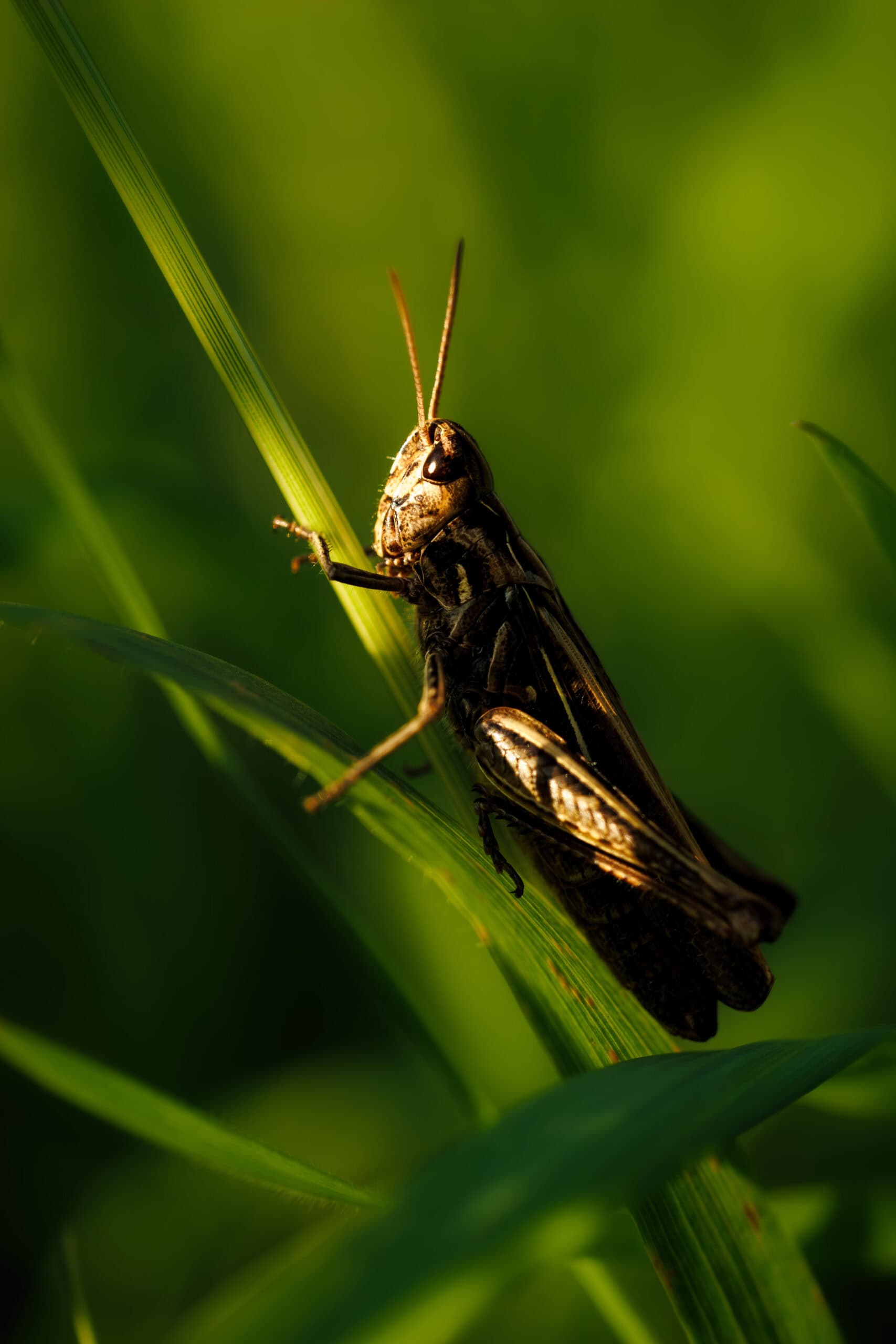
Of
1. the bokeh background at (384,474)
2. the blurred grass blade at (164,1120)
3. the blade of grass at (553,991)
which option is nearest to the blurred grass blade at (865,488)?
the blade of grass at (553,991)

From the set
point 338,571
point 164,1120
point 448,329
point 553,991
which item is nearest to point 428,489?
point 448,329

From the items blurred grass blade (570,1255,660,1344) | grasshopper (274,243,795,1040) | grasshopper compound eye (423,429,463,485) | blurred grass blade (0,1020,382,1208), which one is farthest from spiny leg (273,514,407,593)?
blurred grass blade (570,1255,660,1344)

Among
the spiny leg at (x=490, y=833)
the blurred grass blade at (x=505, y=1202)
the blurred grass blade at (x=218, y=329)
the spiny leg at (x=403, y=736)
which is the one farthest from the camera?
the spiny leg at (x=490, y=833)

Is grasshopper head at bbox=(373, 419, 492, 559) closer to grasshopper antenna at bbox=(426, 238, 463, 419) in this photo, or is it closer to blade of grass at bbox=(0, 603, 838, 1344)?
grasshopper antenna at bbox=(426, 238, 463, 419)

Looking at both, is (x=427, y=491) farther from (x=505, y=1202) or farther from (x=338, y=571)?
(x=505, y=1202)

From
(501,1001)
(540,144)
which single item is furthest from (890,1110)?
(540,144)

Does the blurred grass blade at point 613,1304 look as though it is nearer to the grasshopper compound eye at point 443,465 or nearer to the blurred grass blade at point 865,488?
the blurred grass blade at point 865,488
